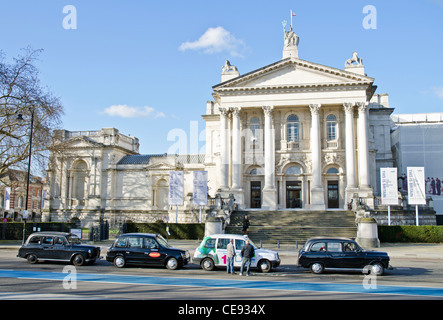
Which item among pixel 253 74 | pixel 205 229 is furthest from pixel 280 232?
pixel 253 74

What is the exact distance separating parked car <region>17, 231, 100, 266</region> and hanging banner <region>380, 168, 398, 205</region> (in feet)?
77.7

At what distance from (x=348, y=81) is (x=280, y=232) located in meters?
18.7

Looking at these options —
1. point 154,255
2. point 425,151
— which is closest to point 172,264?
point 154,255

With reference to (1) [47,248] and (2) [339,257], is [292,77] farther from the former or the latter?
(1) [47,248]

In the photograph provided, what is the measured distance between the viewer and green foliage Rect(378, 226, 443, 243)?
105 feet

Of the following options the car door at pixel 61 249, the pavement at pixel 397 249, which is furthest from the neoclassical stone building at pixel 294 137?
the car door at pixel 61 249

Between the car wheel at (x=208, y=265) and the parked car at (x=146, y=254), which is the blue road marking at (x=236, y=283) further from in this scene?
the car wheel at (x=208, y=265)

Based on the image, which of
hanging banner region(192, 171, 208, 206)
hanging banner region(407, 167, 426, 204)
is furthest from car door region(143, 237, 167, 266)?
hanging banner region(407, 167, 426, 204)

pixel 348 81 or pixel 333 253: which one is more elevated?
pixel 348 81

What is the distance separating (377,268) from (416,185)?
18.0 m

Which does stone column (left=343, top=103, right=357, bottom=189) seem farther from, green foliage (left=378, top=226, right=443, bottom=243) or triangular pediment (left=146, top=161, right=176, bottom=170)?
triangular pediment (left=146, top=161, right=176, bottom=170)
